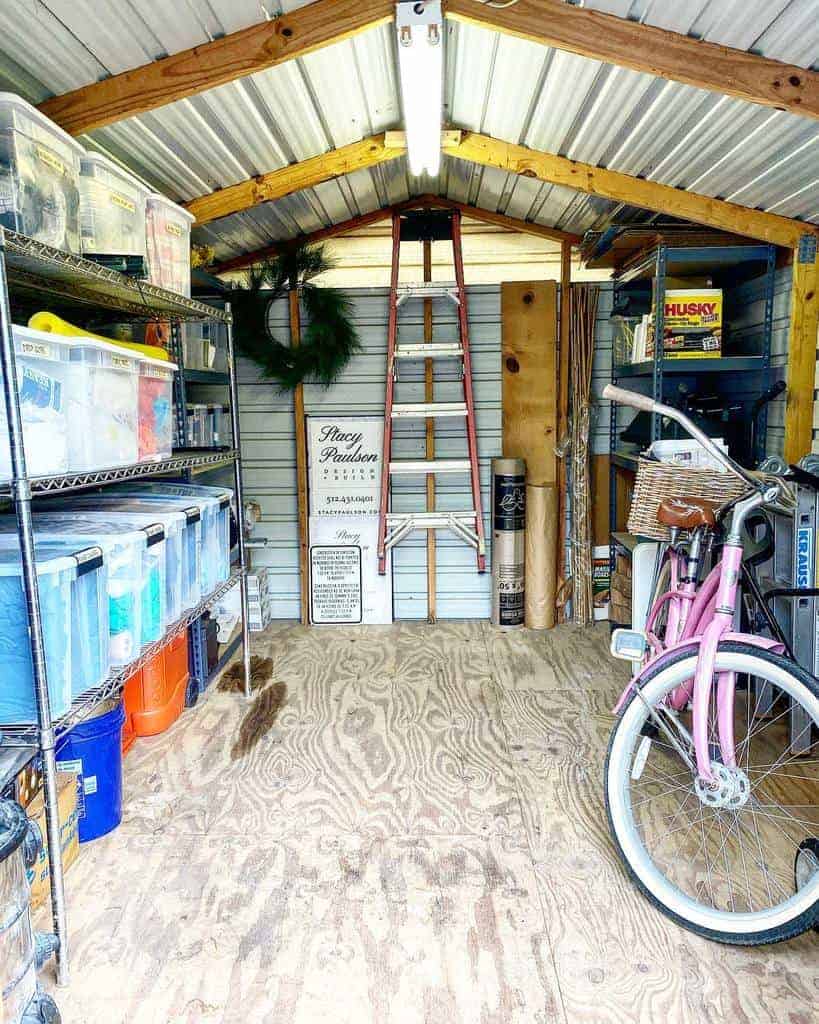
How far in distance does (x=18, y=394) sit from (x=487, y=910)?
1.73 metres

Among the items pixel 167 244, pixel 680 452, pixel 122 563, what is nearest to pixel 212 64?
pixel 167 244

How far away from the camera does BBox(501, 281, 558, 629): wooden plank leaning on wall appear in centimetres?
441

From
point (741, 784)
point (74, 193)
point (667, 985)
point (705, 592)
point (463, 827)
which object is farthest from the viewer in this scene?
point (463, 827)

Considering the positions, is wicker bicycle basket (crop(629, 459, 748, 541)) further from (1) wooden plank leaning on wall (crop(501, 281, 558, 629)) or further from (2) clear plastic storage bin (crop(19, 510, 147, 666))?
(1) wooden plank leaning on wall (crop(501, 281, 558, 629))

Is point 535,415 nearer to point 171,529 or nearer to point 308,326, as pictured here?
point 308,326

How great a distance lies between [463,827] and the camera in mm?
2363

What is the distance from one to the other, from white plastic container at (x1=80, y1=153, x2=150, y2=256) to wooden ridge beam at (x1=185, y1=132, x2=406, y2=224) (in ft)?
3.51

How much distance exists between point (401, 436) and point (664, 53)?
2.67 metres

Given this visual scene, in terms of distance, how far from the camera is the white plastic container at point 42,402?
1.66 m

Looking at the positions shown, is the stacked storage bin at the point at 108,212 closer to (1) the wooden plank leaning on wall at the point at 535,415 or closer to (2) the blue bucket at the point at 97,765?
(2) the blue bucket at the point at 97,765

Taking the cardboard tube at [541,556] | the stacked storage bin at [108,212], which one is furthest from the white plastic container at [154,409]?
the cardboard tube at [541,556]

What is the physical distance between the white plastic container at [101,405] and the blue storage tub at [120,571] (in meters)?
0.20

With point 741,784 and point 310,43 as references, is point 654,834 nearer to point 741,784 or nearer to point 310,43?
point 741,784

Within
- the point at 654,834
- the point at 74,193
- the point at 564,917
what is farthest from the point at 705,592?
the point at 74,193
